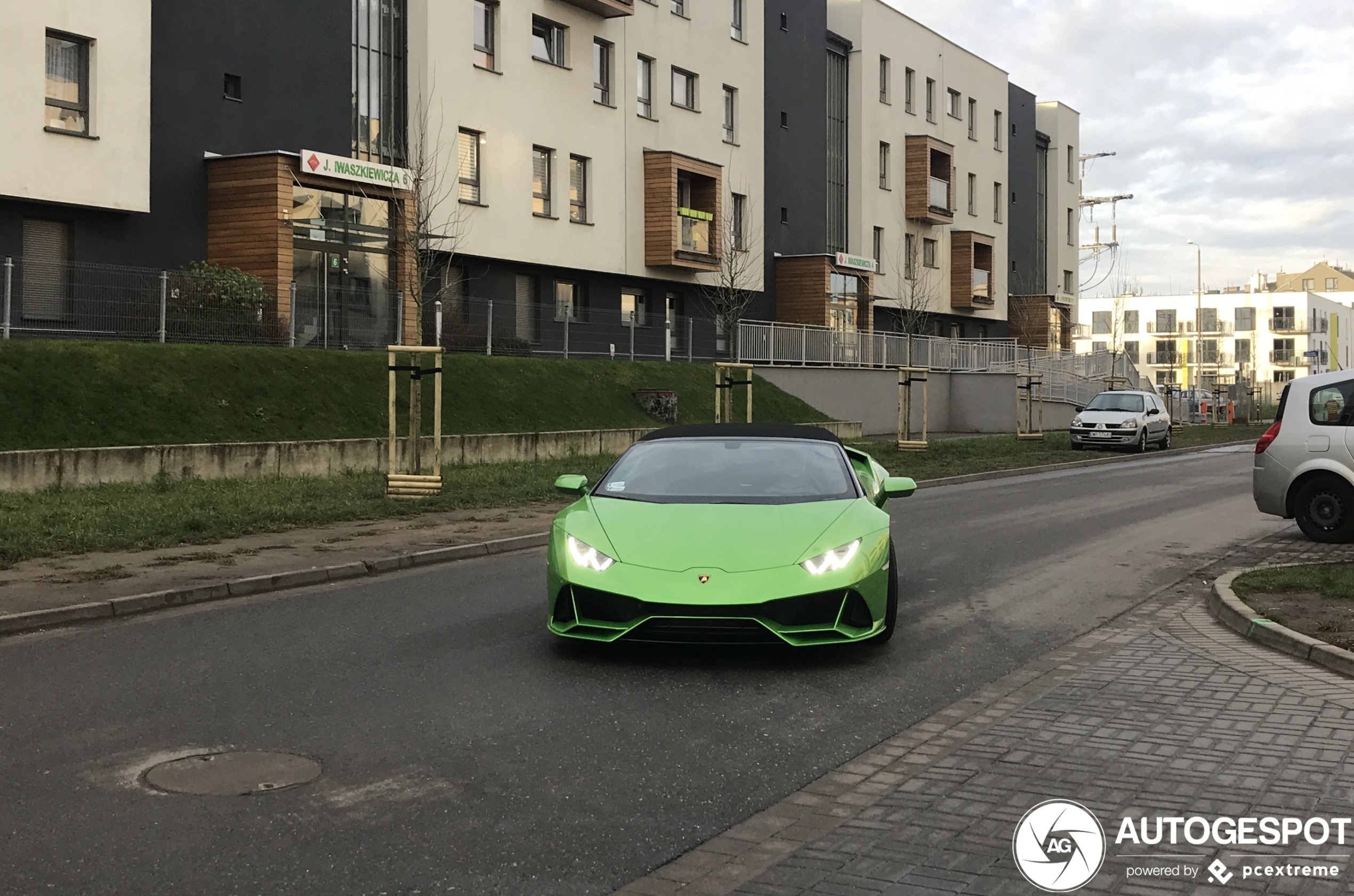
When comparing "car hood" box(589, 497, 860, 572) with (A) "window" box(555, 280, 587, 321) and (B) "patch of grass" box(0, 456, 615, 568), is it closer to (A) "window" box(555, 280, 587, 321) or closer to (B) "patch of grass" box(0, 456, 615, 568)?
(B) "patch of grass" box(0, 456, 615, 568)

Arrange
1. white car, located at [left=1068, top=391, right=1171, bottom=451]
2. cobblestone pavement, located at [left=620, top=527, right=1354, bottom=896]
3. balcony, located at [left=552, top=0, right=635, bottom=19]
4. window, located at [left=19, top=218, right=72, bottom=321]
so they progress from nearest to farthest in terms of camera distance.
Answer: cobblestone pavement, located at [left=620, top=527, right=1354, bottom=896]
window, located at [left=19, top=218, right=72, bottom=321]
white car, located at [left=1068, top=391, right=1171, bottom=451]
balcony, located at [left=552, top=0, right=635, bottom=19]

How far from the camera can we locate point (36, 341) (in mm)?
20766

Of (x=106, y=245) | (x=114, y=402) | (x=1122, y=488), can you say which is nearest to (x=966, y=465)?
(x=1122, y=488)

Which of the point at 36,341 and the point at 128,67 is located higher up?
the point at 128,67

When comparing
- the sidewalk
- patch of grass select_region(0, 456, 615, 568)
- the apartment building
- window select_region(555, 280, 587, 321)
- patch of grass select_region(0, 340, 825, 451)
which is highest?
the apartment building

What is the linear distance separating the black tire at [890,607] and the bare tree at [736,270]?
30709mm

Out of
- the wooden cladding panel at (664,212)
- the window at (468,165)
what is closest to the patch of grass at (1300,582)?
the window at (468,165)

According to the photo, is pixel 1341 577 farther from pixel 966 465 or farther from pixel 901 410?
pixel 901 410

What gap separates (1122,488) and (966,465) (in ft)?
15.1

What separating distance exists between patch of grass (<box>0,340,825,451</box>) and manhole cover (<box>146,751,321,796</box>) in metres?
13.7

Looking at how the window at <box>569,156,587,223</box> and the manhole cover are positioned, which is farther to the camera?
the window at <box>569,156,587,223</box>

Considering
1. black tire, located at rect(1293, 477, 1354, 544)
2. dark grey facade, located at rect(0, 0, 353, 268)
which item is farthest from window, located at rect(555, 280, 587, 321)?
black tire, located at rect(1293, 477, 1354, 544)

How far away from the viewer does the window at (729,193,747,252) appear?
4403 centimetres

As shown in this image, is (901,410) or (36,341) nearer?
(36,341)
